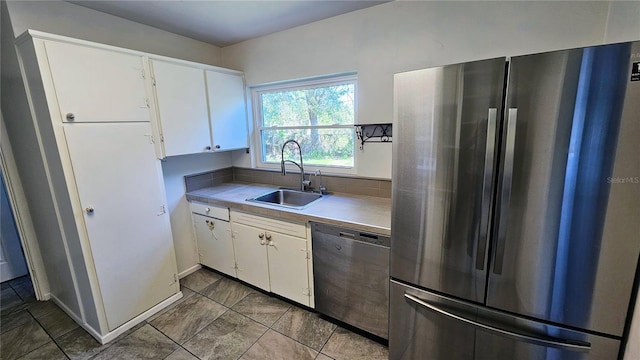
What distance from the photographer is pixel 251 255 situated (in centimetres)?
237

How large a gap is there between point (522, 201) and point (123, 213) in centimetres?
247

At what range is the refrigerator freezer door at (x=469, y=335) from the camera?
1.13m

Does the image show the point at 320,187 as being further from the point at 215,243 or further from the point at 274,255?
the point at 215,243

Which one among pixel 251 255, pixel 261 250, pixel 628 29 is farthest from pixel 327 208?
pixel 628 29

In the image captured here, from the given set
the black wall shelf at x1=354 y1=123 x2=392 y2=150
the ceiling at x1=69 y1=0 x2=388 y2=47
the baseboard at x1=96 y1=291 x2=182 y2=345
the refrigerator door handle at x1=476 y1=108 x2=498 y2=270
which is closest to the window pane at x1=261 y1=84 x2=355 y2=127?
the black wall shelf at x1=354 y1=123 x2=392 y2=150

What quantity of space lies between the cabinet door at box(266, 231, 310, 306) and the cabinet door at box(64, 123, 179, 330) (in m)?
0.94

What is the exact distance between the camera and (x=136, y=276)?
2096mm

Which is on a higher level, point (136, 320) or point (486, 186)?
point (486, 186)

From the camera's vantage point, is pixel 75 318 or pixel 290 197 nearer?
pixel 75 318

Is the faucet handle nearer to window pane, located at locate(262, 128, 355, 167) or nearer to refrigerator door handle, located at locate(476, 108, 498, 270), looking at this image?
window pane, located at locate(262, 128, 355, 167)

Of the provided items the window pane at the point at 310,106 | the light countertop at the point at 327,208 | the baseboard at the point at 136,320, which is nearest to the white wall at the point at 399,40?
the window pane at the point at 310,106

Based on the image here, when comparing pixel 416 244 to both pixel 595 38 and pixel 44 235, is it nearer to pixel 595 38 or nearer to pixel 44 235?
pixel 595 38

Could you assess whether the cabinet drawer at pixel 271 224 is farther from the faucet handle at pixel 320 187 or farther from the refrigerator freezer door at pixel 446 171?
the refrigerator freezer door at pixel 446 171

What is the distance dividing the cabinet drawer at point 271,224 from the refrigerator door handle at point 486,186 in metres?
1.15
